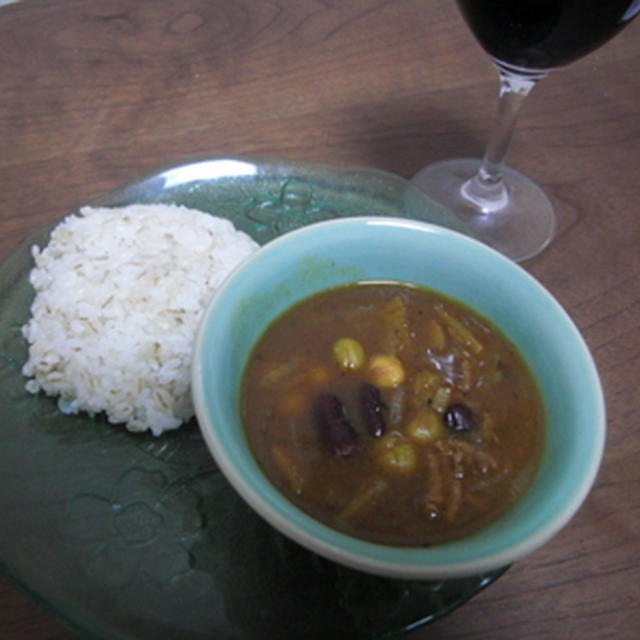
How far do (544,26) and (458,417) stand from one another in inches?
32.2

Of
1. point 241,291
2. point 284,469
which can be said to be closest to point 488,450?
point 284,469

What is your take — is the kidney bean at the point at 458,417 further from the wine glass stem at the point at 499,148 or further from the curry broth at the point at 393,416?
the wine glass stem at the point at 499,148

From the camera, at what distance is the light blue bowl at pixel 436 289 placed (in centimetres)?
91

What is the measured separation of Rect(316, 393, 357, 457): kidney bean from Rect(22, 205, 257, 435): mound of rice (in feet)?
1.31

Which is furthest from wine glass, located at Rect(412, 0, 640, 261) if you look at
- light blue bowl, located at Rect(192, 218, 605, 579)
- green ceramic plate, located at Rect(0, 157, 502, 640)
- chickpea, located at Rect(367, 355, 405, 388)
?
green ceramic plate, located at Rect(0, 157, 502, 640)

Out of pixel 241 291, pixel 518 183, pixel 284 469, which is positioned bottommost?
pixel 518 183

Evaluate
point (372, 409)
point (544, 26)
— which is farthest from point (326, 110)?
point (372, 409)

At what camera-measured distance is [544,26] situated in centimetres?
141

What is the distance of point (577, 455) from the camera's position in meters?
1.01

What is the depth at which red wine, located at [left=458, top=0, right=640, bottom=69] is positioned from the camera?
136 cm

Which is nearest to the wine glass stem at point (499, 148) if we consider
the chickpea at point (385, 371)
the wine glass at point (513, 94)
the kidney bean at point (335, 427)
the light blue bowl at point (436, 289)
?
the wine glass at point (513, 94)

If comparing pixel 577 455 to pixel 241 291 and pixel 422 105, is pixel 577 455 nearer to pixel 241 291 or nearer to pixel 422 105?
pixel 241 291

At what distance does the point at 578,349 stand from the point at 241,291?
0.55 m

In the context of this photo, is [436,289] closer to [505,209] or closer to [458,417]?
[458,417]
